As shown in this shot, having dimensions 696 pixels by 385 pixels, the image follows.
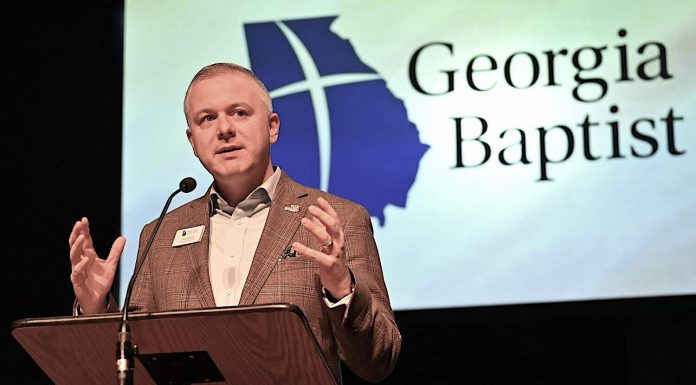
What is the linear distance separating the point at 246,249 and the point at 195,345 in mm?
614

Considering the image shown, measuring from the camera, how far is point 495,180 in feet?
13.8

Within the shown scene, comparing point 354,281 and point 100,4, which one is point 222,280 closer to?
point 354,281

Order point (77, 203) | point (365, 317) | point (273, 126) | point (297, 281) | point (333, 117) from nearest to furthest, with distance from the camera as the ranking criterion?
1. point (365, 317)
2. point (297, 281)
3. point (273, 126)
4. point (333, 117)
5. point (77, 203)

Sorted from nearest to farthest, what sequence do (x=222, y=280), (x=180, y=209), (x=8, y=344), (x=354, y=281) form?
(x=354, y=281), (x=222, y=280), (x=180, y=209), (x=8, y=344)

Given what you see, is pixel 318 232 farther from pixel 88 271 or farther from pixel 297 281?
pixel 88 271

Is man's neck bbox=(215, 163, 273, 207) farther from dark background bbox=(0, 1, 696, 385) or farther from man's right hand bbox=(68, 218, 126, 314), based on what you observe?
dark background bbox=(0, 1, 696, 385)

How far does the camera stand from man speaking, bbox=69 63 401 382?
2471mm

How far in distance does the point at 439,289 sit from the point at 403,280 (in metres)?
0.14

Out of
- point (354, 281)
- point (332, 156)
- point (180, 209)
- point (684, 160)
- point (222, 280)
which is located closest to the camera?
point (354, 281)

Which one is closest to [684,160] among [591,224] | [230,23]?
[591,224]

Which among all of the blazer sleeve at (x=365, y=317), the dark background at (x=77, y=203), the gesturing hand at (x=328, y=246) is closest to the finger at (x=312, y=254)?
the gesturing hand at (x=328, y=246)

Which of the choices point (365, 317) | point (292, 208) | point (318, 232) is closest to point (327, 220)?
point (318, 232)

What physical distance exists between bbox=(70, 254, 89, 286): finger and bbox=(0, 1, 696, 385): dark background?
2086 mm

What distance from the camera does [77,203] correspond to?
4895 millimetres
